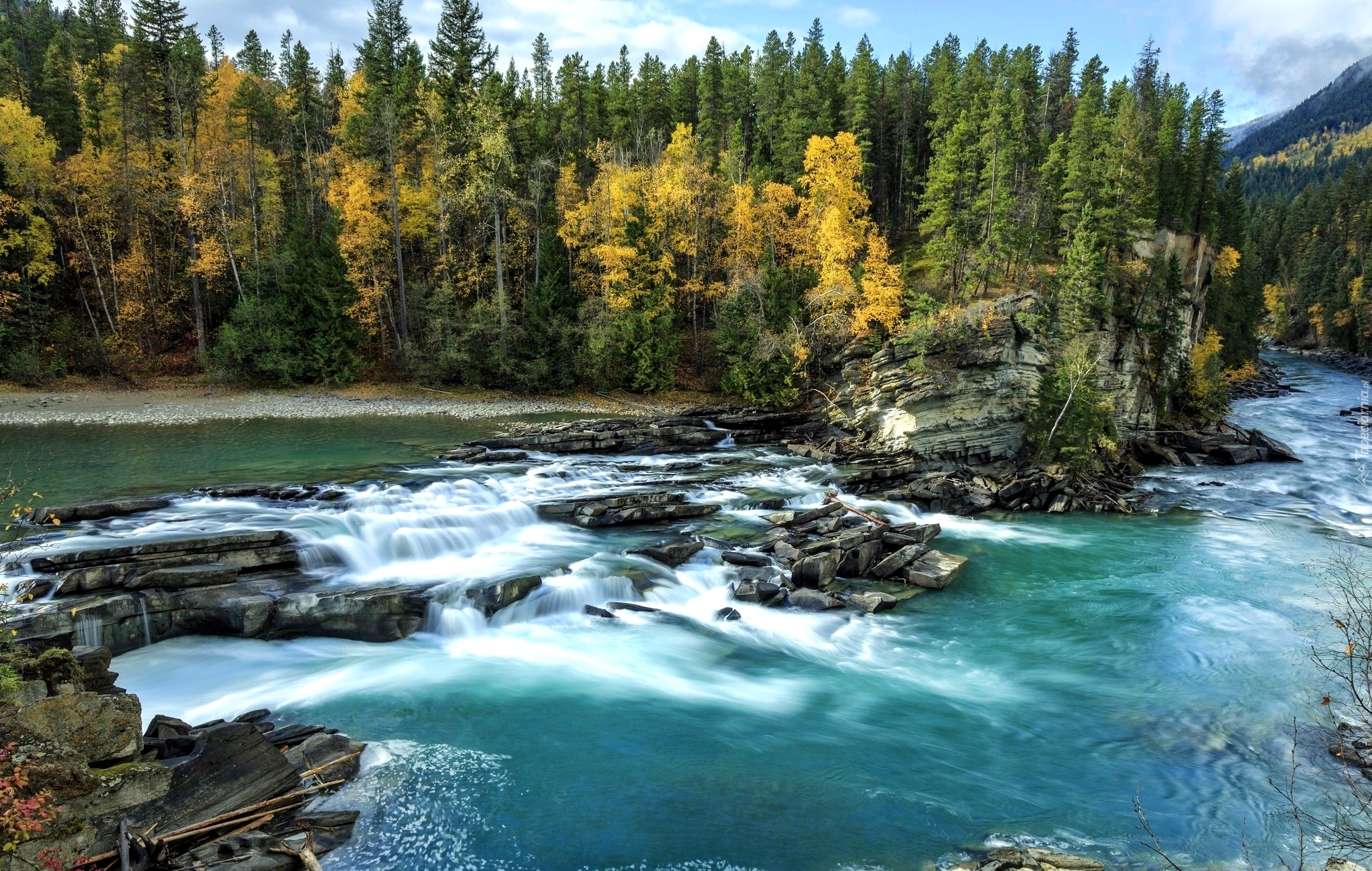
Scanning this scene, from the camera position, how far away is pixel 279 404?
118 feet

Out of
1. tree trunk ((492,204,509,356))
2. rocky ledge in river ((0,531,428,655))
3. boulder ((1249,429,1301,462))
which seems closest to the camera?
rocky ledge in river ((0,531,428,655))

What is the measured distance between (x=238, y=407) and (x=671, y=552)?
28245 mm

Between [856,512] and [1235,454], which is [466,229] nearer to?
[856,512]

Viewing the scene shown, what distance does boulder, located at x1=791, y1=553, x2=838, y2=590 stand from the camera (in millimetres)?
16031

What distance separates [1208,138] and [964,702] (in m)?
51.6

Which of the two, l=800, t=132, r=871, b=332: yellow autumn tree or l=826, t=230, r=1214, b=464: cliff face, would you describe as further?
l=800, t=132, r=871, b=332: yellow autumn tree

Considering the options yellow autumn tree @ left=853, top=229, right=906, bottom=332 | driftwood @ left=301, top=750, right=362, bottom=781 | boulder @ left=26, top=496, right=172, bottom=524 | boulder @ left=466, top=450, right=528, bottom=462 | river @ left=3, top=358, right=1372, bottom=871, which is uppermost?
yellow autumn tree @ left=853, top=229, right=906, bottom=332

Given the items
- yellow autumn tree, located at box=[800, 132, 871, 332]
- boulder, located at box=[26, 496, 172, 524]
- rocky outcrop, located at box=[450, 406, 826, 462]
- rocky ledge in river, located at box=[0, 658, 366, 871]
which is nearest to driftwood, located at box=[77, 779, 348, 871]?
rocky ledge in river, located at box=[0, 658, 366, 871]

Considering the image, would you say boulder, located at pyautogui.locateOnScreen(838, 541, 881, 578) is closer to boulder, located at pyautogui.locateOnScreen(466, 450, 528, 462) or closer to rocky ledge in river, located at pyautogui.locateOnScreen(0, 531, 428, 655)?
rocky ledge in river, located at pyautogui.locateOnScreen(0, 531, 428, 655)

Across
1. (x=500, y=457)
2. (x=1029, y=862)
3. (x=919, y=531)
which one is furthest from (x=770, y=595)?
(x=500, y=457)

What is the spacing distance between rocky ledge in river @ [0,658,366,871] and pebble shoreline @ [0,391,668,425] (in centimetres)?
2854

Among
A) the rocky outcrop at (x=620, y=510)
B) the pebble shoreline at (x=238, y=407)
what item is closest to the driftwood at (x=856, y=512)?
the rocky outcrop at (x=620, y=510)

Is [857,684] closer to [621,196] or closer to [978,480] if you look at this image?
[978,480]

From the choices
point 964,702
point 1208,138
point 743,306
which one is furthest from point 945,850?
point 1208,138
